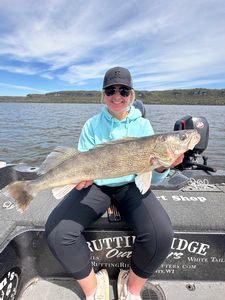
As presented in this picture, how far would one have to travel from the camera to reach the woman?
2.63 metres

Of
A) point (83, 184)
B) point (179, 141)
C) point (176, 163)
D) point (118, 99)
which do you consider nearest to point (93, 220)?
point (83, 184)

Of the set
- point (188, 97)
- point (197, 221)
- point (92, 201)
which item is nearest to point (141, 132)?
point (92, 201)

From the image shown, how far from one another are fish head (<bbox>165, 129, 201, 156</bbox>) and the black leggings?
571 mm

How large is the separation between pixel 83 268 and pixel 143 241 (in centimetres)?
67

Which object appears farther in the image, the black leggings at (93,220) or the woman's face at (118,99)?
the woman's face at (118,99)

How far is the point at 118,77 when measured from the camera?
2.97m

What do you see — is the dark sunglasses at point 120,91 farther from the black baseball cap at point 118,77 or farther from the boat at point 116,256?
the boat at point 116,256

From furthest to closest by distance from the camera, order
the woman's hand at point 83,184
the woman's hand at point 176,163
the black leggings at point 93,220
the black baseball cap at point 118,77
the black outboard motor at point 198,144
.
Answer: the black outboard motor at point 198,144, the black baseball cap at point 118,77, the woman's hand at point 176,163, the woman's hand at point 83,184, the black leggings at point 93,220

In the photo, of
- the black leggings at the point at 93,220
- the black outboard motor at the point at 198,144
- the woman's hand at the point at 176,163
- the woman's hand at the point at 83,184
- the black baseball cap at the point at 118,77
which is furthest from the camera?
the black outboard motor at the point at 198,144

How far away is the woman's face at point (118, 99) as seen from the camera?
305 centimetres

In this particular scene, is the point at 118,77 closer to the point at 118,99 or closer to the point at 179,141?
the point at 118,99

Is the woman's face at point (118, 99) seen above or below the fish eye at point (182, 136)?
above

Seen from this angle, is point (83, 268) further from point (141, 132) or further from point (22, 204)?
point (141, 132)

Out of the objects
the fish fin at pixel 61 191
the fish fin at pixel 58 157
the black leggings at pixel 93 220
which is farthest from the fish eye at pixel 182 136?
the fish fin at pixel 61 191
